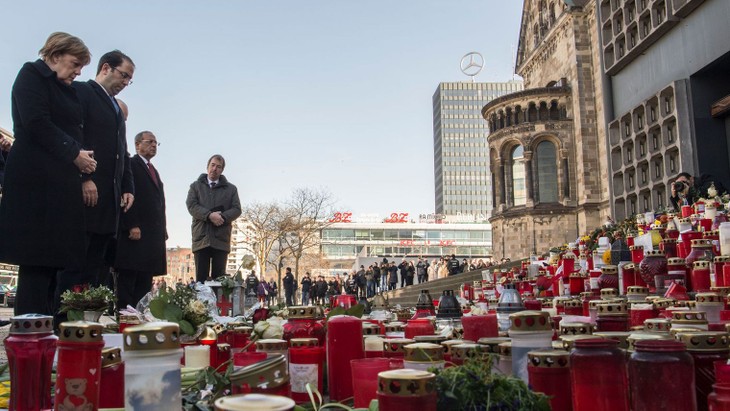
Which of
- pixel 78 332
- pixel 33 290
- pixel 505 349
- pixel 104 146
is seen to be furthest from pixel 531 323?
pixel 104 146

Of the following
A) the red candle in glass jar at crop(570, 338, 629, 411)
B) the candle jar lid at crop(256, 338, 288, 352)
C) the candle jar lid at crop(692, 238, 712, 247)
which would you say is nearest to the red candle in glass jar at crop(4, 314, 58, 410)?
the candle jar lid at crop(256, 338, 288, 352)

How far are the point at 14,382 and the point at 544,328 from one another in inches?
58.6

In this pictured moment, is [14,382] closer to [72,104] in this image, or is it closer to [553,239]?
[72,104]

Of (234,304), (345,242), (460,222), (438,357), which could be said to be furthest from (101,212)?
(460,222)

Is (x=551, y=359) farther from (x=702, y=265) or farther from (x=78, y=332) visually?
(x=702, y=265)

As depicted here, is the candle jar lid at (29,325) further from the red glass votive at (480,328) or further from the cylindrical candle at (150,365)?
the red glass votive at (480,328)

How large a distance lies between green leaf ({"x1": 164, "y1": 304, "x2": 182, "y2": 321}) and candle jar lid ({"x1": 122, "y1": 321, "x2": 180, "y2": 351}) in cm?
117

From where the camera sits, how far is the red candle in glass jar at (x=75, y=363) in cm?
151

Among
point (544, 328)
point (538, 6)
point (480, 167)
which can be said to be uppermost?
point (480, 167)

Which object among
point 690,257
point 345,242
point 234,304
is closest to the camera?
point 690,257

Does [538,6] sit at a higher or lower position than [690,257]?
higher

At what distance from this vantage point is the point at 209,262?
679 centimetres

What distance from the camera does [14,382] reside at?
1687mm

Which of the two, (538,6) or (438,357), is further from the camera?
(538,6)
